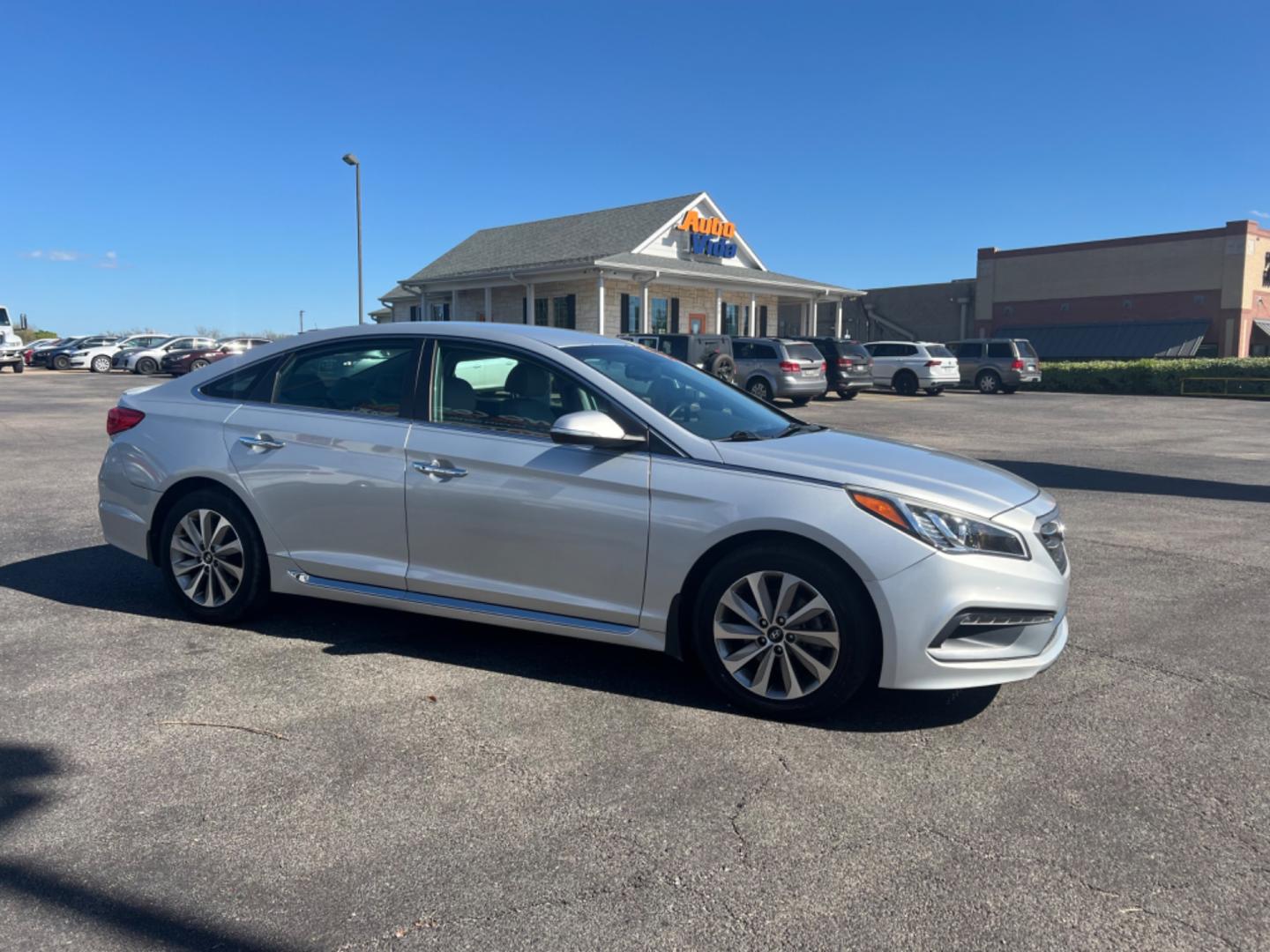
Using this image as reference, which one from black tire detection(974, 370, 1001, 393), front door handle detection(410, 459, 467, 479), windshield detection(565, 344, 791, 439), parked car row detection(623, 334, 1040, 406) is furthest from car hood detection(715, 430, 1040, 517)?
black tire detection(974, 370, 1001, 393)

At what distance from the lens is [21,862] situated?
287 centimetres

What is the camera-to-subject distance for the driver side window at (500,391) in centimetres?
448

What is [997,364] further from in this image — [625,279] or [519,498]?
[519,498]

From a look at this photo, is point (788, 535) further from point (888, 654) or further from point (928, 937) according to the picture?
point (928, 937)

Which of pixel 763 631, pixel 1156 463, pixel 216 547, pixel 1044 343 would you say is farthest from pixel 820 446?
pixel 1044 343

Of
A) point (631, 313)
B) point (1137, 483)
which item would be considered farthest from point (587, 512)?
point (631, 313)

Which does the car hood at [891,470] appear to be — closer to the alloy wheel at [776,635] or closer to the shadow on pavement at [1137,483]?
the alloy wheel at [776,635]

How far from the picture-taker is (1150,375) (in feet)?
107

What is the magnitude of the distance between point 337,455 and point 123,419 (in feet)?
5.20

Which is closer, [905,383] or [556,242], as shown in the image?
[905,383]

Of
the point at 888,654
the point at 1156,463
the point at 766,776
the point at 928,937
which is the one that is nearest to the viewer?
the point at 928,937

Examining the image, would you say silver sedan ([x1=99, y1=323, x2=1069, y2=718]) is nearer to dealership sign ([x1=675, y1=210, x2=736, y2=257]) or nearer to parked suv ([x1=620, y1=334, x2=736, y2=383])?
parked suv ([x1=620, y1=334, x2=736, y2=383])

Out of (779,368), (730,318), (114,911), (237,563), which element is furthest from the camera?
(730,318)

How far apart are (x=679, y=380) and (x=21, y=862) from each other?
3.36m
